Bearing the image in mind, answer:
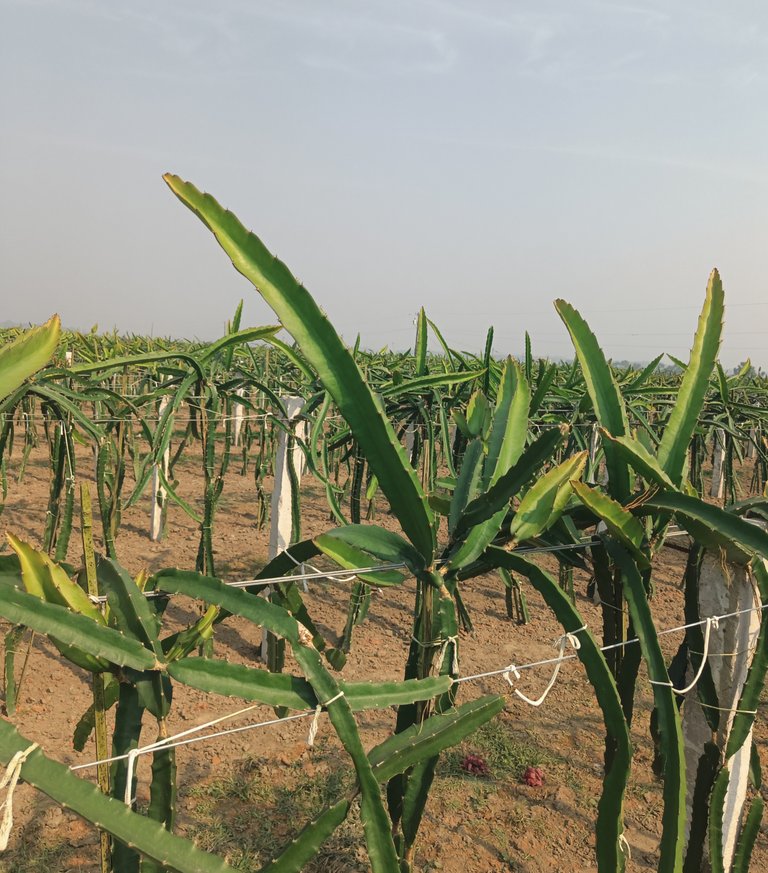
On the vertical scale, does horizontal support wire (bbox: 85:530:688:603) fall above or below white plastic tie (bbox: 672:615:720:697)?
above

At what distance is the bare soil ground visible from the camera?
185cm

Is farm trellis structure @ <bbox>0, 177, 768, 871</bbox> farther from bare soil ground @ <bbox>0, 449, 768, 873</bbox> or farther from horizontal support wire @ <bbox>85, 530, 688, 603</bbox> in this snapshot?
bare soil ground @ <bbox>0, 449, 768, 873</bbox>

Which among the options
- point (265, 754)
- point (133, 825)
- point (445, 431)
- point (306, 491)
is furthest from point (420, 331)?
point (306, 491)

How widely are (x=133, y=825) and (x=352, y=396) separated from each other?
0.53 metres

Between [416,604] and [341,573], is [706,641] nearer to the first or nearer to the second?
[416,604]

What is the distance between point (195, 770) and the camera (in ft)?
7.12

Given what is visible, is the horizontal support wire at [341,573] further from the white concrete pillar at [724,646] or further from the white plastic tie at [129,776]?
the white concrete pillar at [724,646]

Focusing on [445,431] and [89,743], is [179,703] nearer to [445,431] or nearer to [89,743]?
[89,743]

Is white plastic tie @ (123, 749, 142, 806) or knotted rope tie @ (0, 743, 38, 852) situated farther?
white plastic tie @ (123, 749, 142, 806)

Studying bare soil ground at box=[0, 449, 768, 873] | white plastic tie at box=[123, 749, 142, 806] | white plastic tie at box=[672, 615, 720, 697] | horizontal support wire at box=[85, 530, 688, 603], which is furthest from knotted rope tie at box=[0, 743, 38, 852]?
bare soil ground at box=[0, 449, 768, 873]

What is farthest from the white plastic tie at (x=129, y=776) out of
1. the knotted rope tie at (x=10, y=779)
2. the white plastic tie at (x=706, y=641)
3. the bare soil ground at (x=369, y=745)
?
the bare soil ground at (x=369, y=745)

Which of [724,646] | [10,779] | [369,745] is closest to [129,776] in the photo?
[10,779]

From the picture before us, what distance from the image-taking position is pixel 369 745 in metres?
2.38

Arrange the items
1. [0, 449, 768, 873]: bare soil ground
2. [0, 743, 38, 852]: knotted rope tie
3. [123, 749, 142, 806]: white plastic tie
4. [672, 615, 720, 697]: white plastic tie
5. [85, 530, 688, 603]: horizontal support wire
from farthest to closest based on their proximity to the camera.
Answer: [0, 449, 768, 873]: bare soil ground, [672, 615, 720, 697]: white plastic tie, [85, 530, 688, 603]: horizontal support wire, [123, 749, 142, 806]: white plastic tie, [0, 743, 38, 852]: knotted rope tie
